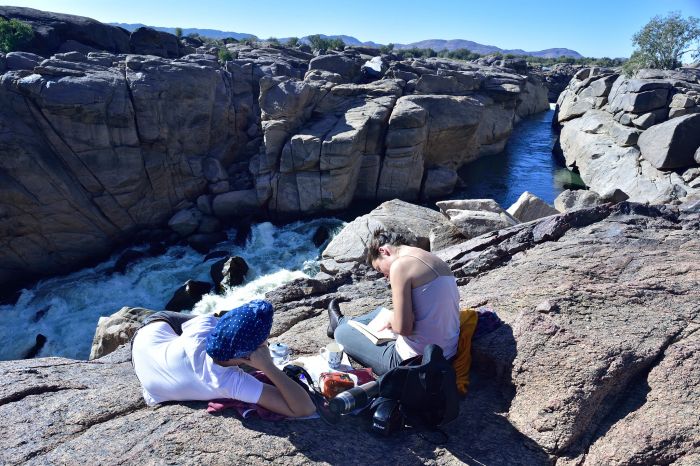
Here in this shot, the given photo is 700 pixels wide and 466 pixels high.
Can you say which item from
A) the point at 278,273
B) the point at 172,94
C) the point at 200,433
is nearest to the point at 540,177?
the point at 278,273

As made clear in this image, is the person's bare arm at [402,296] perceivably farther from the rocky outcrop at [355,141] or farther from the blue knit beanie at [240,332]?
the rocky outcrop at [355,141]

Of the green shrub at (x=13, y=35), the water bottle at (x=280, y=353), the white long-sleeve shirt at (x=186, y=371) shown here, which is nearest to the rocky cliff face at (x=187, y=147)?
the green shrub at (x=13, y=35)

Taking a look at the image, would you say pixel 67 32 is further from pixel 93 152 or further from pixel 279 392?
pixel 279 392

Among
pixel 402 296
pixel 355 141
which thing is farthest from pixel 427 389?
pixel 355 141

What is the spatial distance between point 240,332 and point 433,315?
1.87 metres

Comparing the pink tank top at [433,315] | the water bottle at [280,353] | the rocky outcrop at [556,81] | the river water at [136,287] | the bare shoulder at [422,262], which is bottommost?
the river water at [136,287]

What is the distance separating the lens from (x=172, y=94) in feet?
69.6

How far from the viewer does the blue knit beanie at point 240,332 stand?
148 inches

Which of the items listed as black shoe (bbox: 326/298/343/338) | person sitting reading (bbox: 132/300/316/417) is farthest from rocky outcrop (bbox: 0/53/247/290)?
person sitting reading (bbox: 132/300/316/417)

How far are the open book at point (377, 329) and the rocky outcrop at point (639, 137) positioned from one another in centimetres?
1475

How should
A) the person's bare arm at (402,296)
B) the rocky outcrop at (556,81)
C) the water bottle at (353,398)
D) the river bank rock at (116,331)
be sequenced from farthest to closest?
1. the rocky outcrop at (556,81)
2. the river bank rock at (116,331)
3. the person's bare arm at (402,296)
4. the water bottle at (353,398)

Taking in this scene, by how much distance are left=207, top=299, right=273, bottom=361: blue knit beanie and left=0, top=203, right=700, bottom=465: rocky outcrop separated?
2.32 ft

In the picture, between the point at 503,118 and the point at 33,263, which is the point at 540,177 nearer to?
the point at 503,118

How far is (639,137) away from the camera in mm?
24094
